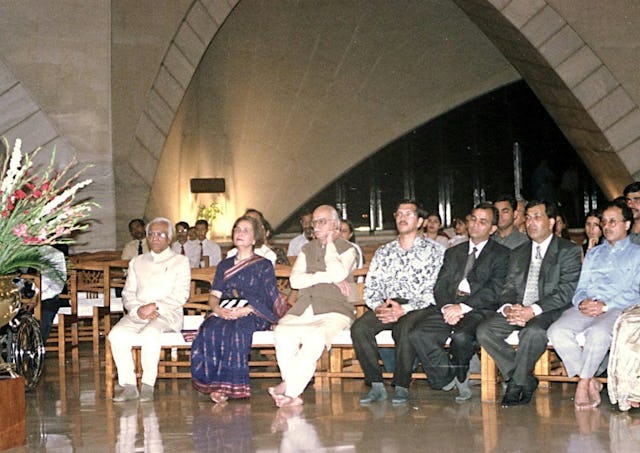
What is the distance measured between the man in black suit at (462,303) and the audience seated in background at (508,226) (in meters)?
0.55

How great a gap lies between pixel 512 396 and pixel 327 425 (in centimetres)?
104

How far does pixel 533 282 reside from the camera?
6.16 m

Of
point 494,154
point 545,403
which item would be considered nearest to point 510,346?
point 545,403

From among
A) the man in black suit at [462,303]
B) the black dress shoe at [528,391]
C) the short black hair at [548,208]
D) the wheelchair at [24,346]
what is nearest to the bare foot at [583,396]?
the black dress shoe at [528,391]

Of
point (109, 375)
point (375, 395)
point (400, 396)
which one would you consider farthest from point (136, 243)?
point (400, 396)

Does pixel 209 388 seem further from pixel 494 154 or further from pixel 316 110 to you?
pixel 494 154

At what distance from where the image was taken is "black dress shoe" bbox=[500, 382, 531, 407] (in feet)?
18.9

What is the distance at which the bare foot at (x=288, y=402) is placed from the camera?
5.90 metres

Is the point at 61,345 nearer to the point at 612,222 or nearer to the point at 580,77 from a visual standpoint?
the point at 612,222

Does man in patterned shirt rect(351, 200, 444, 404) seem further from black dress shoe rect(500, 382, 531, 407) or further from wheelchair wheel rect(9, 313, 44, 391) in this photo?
wheelchair wheel rect(9, 313, 44, 391)

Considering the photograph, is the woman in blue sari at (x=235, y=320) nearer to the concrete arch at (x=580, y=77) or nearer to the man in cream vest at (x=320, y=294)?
the man in cream vest at (x=320, y=294)

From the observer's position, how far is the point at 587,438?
4.89 m

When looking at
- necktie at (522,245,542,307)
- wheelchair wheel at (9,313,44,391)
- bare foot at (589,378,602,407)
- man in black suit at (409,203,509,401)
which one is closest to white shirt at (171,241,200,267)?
wheelchair wheel at (9,313,44,391)

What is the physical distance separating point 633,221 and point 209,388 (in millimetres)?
2530
